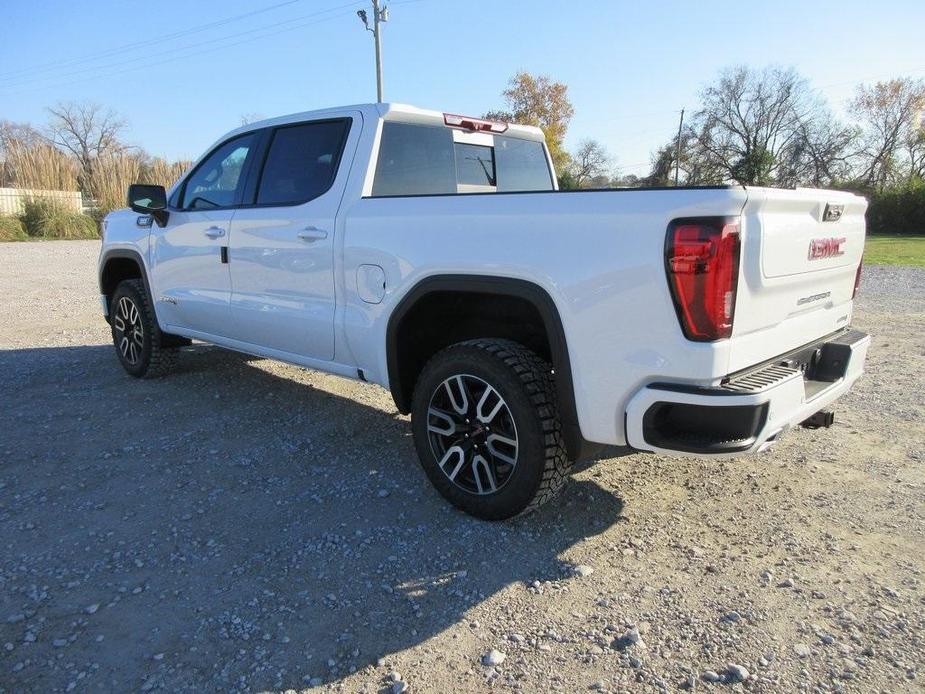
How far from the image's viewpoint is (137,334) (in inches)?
222

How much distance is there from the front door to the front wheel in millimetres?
2106

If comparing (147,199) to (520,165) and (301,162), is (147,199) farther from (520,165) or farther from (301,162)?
(520,165)

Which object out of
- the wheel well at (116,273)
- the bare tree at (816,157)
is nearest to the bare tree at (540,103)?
the bare tree at (816,157)

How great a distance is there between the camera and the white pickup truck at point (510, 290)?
238cm

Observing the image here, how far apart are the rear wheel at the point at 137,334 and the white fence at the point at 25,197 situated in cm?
1912

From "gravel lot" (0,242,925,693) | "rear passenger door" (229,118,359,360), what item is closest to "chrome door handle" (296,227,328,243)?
"rear passenger door" (229,118,359,360)

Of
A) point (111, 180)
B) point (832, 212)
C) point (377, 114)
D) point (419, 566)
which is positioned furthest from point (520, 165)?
point (111, 180)

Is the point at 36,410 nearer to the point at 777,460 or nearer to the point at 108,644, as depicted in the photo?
the point at 108,644

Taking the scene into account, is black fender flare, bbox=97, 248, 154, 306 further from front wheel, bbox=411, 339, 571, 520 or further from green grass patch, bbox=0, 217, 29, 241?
green grass patch, bbox=0, 217, 29, 241

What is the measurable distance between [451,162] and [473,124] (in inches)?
13.2

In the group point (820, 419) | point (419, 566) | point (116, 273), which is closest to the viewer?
point (419, 566)

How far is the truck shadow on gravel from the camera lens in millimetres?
2285

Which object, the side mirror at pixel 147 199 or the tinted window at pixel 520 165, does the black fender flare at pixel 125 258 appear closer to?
the side mirror at pixel 147 199

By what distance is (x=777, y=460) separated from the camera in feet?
12.7
